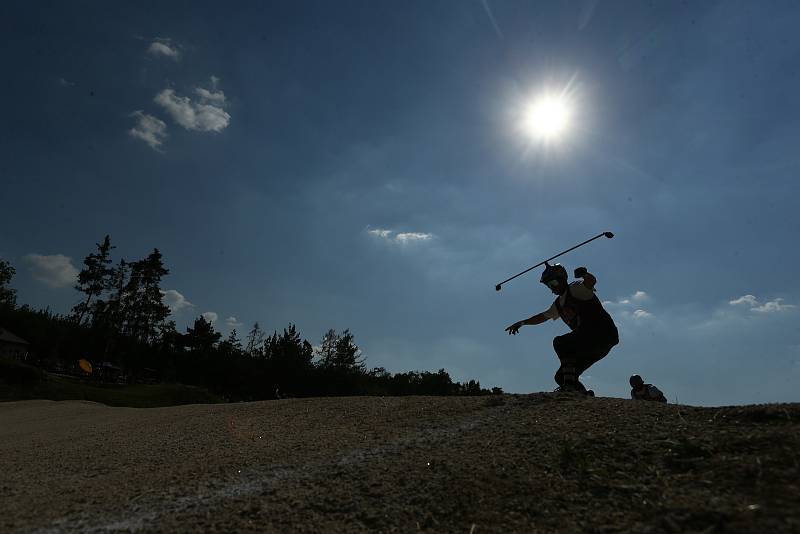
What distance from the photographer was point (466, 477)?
4180mm

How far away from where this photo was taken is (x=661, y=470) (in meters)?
3.71

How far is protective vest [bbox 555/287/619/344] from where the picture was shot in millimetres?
7512

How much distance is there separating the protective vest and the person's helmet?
0.34 m

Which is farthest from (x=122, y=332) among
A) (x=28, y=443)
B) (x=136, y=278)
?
(x=28, y=443)

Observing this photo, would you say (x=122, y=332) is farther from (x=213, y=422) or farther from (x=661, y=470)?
(x=661, y=470)

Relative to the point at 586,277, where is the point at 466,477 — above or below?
below

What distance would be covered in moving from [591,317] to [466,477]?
4230 millimetres

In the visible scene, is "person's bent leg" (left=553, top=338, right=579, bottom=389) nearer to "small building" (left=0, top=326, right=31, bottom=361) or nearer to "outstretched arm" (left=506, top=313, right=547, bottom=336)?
"outstretched arm" (left=506, top=313, right=547, bottom=336)

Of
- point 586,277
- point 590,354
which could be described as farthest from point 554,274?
point 590,354

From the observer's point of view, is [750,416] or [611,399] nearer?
[750,416]

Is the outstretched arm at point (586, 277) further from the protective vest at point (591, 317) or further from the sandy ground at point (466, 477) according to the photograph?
the sandy ground at point (466, 477)

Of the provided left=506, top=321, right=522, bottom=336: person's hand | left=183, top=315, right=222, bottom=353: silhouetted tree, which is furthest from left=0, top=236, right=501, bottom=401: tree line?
left=506, top=321, right=522, bottom=336: person's hand

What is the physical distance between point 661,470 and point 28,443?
10666 mm

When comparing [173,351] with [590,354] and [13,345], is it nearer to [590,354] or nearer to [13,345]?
[13,345]
